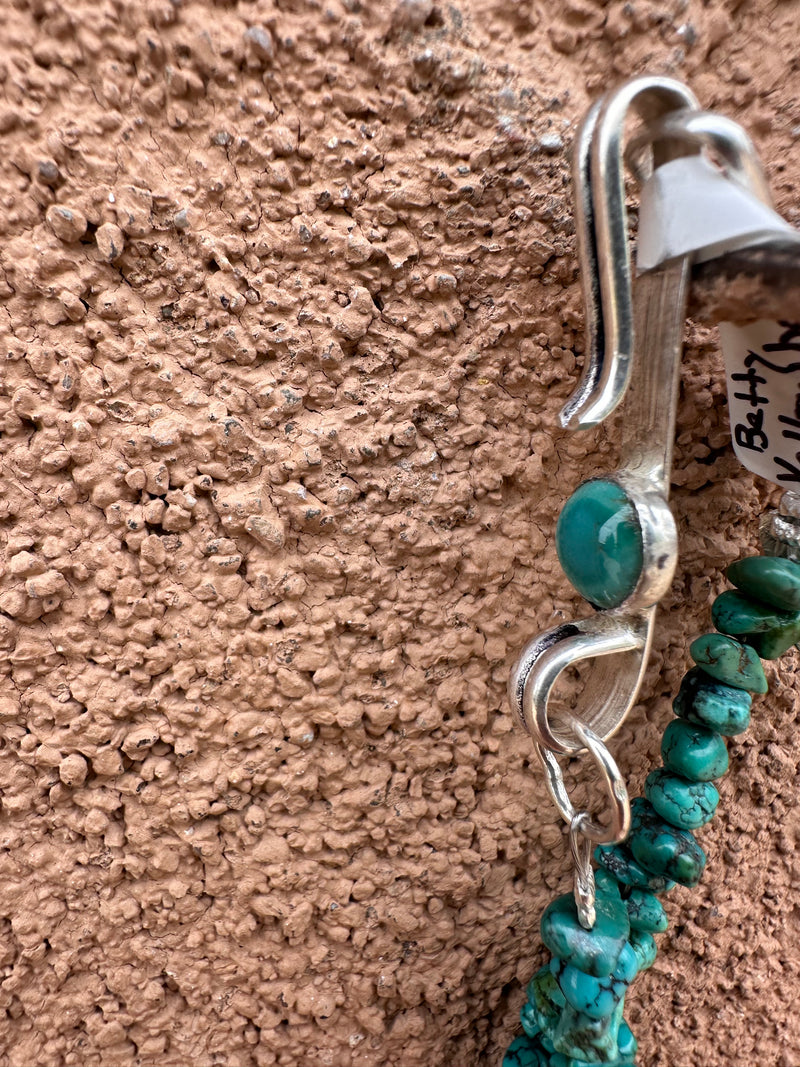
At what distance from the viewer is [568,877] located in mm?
532

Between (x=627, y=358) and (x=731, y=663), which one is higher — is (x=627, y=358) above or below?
above

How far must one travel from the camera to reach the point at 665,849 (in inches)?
16.4

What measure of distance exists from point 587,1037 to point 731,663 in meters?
0.26

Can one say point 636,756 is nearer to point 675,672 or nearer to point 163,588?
point 675,672

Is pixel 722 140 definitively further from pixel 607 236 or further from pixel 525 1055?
pixel 525 1055

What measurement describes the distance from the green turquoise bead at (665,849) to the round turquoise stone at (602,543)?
0.16 metres

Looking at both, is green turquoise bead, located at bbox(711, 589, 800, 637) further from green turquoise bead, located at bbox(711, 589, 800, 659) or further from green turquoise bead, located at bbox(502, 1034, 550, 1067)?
green turquoise bead, located at bbox(502, 1034, 550, 1067)

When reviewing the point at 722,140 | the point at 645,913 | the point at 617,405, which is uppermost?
the point at 722,140

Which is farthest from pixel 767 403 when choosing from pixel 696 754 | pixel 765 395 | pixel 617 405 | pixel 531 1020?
pixel 531 1020

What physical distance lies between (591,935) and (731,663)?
0.20 m

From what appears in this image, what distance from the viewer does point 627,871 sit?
0.44 m

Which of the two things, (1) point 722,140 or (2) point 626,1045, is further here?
(2) point 626,1045

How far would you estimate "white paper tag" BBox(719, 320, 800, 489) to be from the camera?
0.36 m

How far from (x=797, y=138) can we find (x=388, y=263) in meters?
0.29
